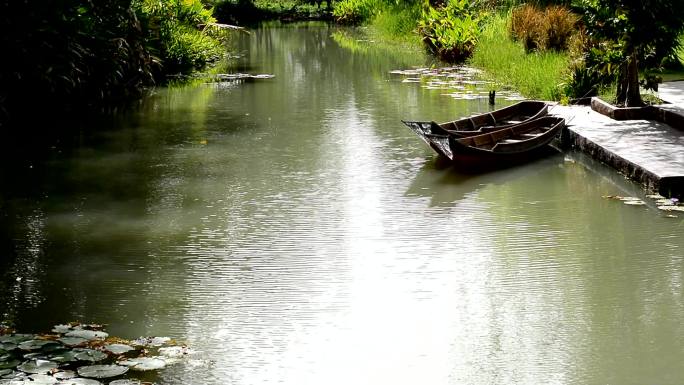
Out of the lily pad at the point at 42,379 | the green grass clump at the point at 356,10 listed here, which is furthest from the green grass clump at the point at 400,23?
the lily pad at the point at 42,379

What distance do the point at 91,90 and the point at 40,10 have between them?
6.88 ft

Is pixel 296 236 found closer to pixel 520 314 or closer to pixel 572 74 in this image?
pixel 520 314

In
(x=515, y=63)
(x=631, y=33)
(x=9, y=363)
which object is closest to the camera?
(x=9, y=363)

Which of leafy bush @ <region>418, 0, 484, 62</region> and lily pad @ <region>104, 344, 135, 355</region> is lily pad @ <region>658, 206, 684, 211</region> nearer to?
lily pad @ <region>104, 344, 135, 355</region>

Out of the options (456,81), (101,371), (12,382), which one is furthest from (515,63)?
(12,382)

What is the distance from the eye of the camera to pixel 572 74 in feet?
52.3

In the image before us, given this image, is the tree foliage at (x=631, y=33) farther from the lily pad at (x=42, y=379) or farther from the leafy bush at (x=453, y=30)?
the lily pad at (x=42, y=379)

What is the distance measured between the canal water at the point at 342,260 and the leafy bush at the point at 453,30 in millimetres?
9269

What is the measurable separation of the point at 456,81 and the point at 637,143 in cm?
804

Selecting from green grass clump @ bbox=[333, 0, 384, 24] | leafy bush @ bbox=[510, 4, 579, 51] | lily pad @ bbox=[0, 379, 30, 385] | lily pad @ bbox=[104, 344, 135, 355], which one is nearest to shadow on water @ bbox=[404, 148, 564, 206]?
lily pad @ bbox=[104, 344, 135, 355]

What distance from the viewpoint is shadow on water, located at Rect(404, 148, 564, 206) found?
10773mm

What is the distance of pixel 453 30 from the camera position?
76.9 feet

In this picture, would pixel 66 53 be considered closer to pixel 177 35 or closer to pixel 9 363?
pixel 177 35

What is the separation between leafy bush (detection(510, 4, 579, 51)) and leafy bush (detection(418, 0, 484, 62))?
2.14 m
